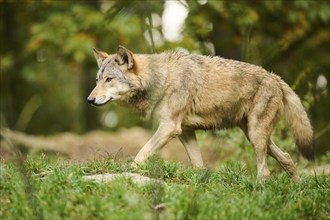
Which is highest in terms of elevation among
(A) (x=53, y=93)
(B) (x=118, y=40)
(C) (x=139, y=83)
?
(C) (x=139, y=83)

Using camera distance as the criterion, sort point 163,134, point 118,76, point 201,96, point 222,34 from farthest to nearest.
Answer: point 222,34 → point 201,96 → point 118,76 → point 163,134

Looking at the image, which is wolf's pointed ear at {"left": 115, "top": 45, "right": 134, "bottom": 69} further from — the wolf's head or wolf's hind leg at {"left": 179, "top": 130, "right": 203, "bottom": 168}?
wolf's hind leg at {"left": 179, "top": 130, "right": 203, "bottom": 168}

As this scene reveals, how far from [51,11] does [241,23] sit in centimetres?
549

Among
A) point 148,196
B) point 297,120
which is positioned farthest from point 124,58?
point 148,196

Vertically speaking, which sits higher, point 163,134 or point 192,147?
point 163,134

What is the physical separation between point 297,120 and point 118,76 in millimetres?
2481

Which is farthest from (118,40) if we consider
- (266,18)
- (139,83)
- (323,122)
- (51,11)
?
(139,83)

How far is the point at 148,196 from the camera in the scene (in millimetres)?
6660

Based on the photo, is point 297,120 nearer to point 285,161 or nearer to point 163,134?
point 285,161

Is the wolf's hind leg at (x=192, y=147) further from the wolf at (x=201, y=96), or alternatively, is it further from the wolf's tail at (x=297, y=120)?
the wolf's tail at (x=297, y=120)

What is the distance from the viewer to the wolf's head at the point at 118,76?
8.90 meters

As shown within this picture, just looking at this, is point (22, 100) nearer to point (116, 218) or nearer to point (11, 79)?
point (11, 79)

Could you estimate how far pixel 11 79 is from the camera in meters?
23.5

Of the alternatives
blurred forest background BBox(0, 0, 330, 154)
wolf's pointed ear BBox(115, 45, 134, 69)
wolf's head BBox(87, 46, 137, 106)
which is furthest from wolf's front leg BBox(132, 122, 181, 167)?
blurred forest background BBox(0, 0, 330, 154)
